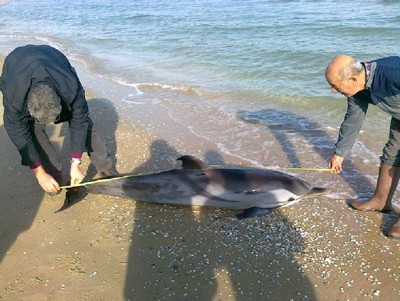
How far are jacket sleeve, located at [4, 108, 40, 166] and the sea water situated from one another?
3611 millimetres

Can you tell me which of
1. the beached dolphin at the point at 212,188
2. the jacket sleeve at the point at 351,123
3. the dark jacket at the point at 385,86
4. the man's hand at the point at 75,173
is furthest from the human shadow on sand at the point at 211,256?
the dark jacket at the point at 385,86

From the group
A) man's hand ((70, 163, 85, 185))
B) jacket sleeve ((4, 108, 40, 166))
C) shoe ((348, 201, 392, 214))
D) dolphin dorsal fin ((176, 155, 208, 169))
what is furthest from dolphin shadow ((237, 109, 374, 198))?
jacket sleeve ((4, 108, 40, 166))

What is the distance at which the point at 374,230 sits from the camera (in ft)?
15.6

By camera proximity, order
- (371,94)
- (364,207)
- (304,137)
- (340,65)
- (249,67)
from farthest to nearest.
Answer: (249,67) → (304,137) → (364,207) → (371,94) → (340,65)

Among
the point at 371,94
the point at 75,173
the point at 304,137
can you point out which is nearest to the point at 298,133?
the point at 304,137

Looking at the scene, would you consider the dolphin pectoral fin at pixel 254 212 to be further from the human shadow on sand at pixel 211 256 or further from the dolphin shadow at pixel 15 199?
the dolphin shadow at pixel 15 199

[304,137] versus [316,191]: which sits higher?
[316,191]

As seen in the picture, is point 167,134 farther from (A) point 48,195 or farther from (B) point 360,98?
(B) point 360,98

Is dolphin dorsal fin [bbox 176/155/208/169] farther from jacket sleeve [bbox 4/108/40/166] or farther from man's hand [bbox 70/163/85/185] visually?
jacket sleeve [bbox 4/108/40/166]

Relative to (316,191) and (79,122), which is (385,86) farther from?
(79,122)

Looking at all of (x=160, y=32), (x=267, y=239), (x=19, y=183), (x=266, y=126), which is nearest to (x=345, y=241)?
(x=267, y=239)

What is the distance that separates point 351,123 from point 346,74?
39.7 inches

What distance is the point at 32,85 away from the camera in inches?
151

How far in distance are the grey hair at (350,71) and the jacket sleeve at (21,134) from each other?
3.66 metres
